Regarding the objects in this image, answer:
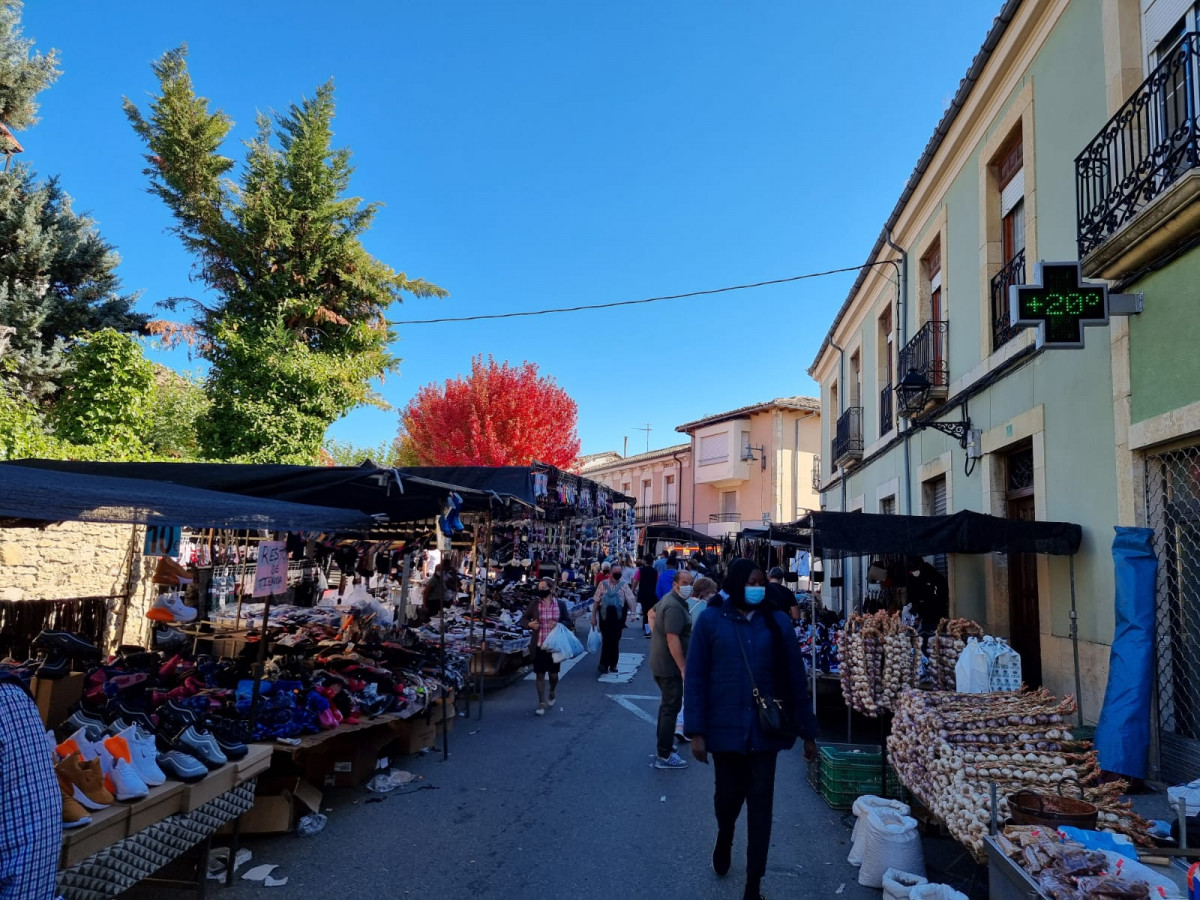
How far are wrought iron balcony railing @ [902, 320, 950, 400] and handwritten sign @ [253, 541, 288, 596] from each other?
8613mm

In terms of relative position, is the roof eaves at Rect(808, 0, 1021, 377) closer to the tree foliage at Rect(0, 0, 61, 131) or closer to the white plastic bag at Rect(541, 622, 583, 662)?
the white plastic bag at Rect(541, 622, 583, 662)

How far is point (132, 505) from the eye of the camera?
4027 millimetres

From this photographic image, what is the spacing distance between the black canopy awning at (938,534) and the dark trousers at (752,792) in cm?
249

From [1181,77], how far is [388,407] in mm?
17552

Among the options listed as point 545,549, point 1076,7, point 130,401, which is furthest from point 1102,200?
point 130,401

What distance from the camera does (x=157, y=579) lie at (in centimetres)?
715

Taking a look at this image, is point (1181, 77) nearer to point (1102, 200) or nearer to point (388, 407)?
point (1102, 200)

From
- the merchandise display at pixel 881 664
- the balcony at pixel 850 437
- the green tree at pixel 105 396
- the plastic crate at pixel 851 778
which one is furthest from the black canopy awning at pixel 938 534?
the green tree at pixel 105 396

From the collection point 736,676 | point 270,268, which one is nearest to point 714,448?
point 270,268

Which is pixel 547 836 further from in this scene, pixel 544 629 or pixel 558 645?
pixel 544 629

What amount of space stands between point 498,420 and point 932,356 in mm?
18711

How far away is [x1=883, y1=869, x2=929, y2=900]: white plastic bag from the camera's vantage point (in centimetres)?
379

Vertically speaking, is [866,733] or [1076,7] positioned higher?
[1076,7]

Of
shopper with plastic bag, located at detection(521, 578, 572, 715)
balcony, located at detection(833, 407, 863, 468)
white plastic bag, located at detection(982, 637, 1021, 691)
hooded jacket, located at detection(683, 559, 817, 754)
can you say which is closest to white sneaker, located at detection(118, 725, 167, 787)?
hooded jacket, located at detection(683, 559, 817, 754)
